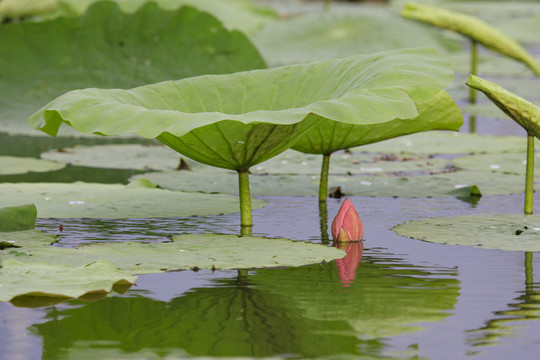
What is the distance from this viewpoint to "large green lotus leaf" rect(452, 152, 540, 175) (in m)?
4.99

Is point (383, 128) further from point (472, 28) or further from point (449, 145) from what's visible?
point (472, 28)

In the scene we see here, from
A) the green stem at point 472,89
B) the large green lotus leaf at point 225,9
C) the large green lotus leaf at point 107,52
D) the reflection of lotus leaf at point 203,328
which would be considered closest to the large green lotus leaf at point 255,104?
the reflection of lotus leaf at point 203,328

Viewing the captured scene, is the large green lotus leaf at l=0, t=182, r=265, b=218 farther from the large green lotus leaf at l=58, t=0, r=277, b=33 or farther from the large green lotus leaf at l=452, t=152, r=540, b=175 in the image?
the large green lotus leaf at l=58, t=0, r=277, b=33

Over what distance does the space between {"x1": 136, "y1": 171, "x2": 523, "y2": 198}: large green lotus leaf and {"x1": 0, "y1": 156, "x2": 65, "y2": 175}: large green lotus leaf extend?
71 centimetres

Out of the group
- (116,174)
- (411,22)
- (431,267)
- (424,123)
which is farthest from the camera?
(411,22)

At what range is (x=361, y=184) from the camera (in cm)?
452

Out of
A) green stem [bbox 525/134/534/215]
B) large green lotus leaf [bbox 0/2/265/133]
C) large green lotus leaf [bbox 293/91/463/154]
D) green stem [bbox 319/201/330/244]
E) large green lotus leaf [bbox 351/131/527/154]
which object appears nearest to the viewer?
green stem [bbox 319/201/330/244]

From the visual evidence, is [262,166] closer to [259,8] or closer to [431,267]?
[431,267]

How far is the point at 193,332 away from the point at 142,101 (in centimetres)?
153

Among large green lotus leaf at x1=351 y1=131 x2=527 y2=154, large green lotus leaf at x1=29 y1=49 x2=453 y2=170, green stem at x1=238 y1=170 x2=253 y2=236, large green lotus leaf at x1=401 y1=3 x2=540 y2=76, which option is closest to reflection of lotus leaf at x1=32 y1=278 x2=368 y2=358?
large green lotus leaf at x1=29 y1=49 x2=453 y2=170

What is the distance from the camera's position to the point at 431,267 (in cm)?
293

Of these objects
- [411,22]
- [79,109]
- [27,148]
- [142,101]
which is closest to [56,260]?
[79,109]

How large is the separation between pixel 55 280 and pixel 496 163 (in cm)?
328

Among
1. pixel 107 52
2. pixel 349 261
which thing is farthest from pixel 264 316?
pixel 107 52
